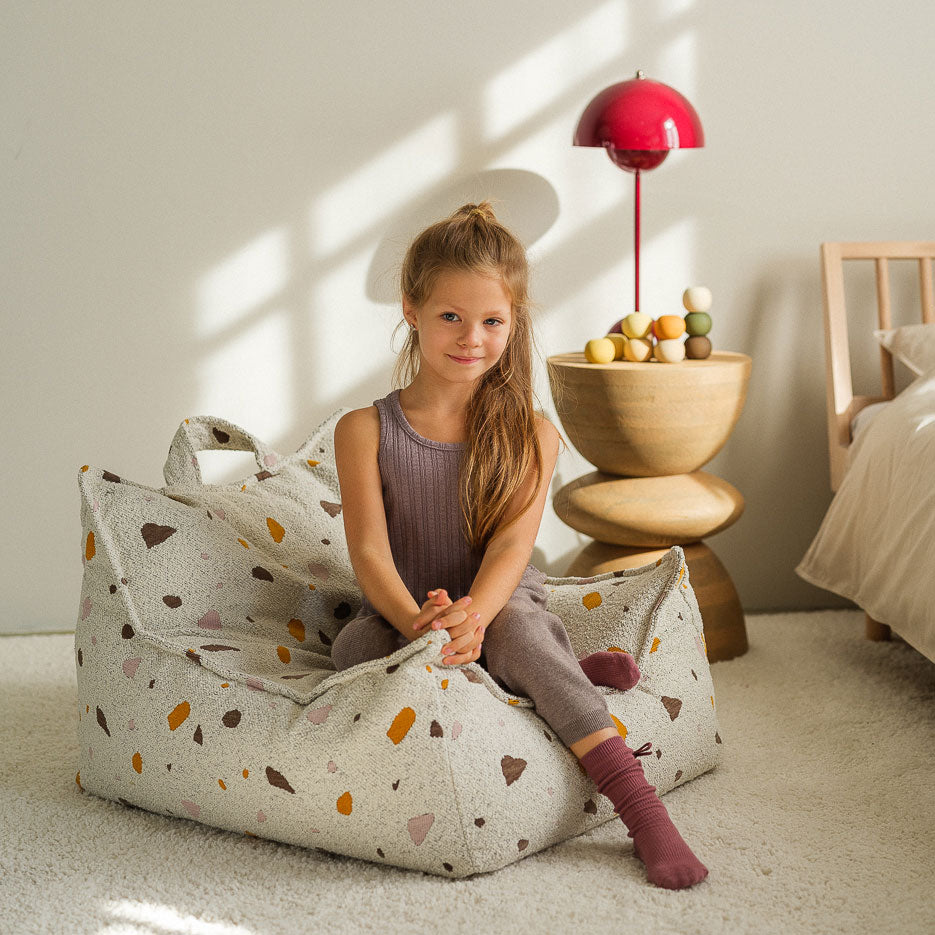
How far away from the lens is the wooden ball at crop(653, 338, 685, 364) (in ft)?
6.45

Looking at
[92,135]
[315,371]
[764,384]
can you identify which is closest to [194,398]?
[315,371]

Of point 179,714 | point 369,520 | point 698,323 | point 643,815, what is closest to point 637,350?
point 698,323

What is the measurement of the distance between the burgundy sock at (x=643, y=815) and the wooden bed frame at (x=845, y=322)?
1.06 m

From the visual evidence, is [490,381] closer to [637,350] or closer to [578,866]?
[637,350]

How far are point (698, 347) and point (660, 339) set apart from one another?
0.28 feet

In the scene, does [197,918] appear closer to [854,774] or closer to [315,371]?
[854,774]

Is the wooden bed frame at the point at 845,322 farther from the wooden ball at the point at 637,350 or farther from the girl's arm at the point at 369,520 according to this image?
the girl's arm at the point at 369,520

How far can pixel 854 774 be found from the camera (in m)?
1.51

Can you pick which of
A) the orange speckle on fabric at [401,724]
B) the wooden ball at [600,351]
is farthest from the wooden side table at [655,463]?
the orange speckle on fabric at [401,724]

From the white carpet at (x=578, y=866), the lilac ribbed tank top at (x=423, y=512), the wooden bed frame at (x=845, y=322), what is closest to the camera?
the white carpet at (x=578, y=866)

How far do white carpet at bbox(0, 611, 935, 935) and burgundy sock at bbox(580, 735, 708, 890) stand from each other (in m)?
0.02

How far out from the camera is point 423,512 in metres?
1.50

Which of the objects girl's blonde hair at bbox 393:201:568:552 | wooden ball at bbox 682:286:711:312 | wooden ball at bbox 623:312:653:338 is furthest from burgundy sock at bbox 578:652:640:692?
wooden ball at bbox 682:286:711:312

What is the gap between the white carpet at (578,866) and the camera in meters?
1.14
